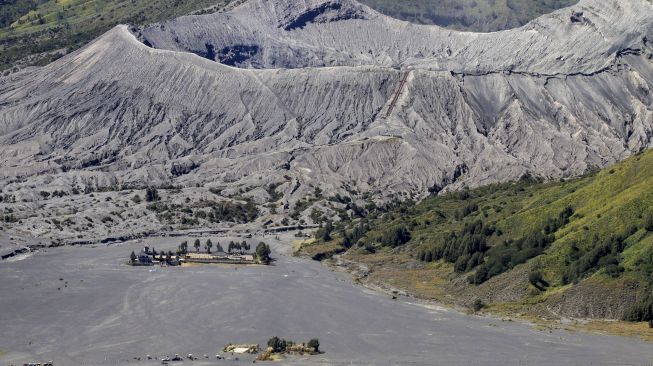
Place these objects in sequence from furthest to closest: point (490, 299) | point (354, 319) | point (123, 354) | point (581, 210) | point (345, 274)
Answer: point (345, 274) < point (581, 210) < point (490, 299) < point (354, 319) < point (123, 354)

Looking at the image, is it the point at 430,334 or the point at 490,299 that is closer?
the point at 430,334

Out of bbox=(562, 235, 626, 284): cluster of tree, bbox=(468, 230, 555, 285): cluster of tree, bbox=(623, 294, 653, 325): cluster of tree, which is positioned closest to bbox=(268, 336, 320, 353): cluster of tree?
bbox=(623, 294, 653, 325): cluster of tree

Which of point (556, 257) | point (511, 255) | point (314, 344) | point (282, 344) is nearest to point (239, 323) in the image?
point (282, 344)

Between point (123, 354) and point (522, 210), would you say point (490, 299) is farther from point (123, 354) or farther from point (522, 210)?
point (123, 354)

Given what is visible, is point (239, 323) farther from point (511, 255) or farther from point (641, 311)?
point (641, 311)

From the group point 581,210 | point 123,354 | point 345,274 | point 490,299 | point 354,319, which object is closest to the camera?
point 123,354

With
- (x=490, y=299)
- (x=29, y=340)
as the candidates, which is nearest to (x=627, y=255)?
(x=490, y=299)

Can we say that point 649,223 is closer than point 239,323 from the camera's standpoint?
No

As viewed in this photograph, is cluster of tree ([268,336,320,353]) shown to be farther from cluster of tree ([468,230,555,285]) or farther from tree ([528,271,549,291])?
cluster of tree ([468,230,555,285])
